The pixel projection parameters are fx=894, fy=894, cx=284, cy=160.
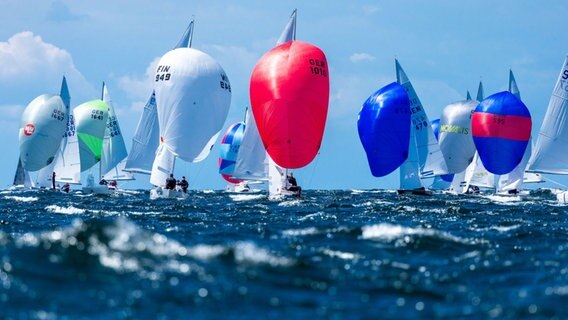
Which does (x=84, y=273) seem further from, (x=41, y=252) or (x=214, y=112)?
(x=214, y=112)

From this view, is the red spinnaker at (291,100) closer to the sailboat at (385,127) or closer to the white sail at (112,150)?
the sailboat at (385,127)

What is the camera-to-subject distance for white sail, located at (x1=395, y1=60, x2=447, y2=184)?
58.4m

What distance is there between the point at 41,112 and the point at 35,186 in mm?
7616

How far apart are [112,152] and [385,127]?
30.8 meters

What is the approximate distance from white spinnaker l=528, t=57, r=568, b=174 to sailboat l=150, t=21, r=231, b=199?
18.7 metres

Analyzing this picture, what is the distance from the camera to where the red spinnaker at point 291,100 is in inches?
1660

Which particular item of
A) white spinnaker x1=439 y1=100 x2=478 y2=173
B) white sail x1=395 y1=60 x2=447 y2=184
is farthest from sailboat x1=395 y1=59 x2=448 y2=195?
white spinnaker x1=439 y1=100 x2=478 y2=173

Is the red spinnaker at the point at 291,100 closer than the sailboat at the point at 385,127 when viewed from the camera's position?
Yes

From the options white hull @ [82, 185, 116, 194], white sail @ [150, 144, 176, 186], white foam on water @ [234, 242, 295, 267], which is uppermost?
white sail @ [150, 144, 176, 186]

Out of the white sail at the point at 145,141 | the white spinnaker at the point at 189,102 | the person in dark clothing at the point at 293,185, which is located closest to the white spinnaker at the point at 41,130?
the white sail at the point at 145,141

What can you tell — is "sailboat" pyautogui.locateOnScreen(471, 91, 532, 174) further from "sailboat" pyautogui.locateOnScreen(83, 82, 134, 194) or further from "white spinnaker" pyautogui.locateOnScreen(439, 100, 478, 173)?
"sailboat" pyautogui.locateOnScreen(83, 82, 134, 194)

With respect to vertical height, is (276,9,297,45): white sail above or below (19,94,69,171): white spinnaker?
above

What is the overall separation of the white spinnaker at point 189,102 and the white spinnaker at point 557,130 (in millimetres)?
18773

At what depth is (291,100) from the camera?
4200 cm
